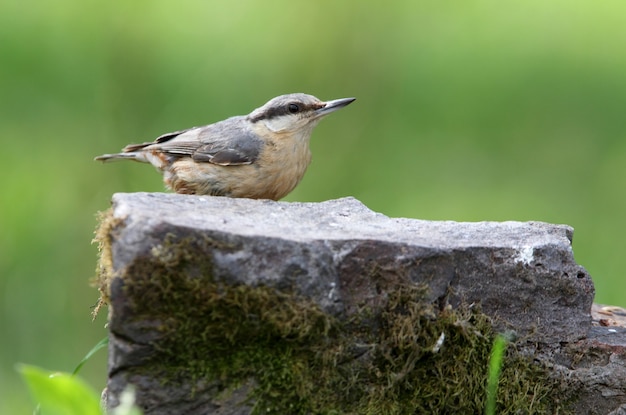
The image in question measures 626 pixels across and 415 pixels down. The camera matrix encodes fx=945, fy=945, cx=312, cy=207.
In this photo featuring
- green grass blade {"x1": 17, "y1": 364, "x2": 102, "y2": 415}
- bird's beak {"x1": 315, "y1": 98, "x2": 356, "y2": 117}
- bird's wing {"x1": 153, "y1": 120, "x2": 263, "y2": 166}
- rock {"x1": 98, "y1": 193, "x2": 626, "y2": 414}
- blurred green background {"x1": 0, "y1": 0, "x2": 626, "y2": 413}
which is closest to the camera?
green grass blade {"x1": 17, "y1": 364, "x2": 102, "y2": 415}

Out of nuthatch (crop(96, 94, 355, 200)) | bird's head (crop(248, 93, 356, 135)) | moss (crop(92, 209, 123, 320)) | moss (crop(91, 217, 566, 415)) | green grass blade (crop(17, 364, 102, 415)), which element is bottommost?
green grass blade (crop(17, 364, 102, 415))

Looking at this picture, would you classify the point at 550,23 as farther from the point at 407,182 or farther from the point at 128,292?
the point at 128,292

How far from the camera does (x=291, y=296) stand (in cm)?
328

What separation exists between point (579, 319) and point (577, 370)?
0.65ft

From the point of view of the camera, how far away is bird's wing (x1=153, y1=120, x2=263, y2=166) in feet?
16.1

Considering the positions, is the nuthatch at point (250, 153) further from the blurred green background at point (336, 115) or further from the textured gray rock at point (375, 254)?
the blurred green background at point (336, 115)

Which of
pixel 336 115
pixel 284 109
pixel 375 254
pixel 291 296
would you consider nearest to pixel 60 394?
pixel 291 296

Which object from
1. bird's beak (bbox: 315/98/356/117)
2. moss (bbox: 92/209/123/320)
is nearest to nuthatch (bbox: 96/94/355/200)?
bird's beak (bbox: 315/98/356/117)

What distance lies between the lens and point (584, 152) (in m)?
8.00

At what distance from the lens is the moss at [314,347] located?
10.4ft

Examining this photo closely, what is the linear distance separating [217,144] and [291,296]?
1.92m

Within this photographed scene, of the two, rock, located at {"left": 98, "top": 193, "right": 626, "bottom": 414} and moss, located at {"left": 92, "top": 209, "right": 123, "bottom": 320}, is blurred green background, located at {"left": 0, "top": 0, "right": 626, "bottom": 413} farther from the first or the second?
rock, located at {"left": 98, "top": 193, "right": 626, "bottom": 414}

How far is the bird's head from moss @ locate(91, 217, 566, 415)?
177 centimetres

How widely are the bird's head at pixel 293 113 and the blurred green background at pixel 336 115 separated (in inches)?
81.3
